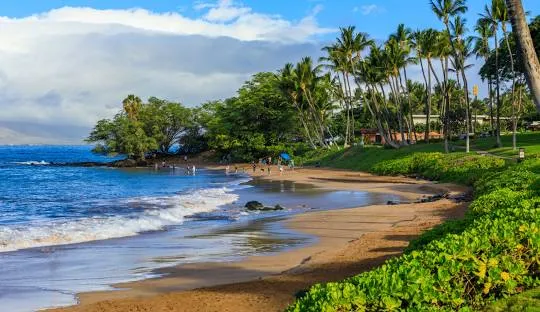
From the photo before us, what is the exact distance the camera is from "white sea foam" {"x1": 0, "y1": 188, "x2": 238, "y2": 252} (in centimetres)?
1612

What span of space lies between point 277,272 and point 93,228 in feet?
31.9

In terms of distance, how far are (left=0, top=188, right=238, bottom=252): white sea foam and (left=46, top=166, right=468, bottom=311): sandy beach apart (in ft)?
16.7

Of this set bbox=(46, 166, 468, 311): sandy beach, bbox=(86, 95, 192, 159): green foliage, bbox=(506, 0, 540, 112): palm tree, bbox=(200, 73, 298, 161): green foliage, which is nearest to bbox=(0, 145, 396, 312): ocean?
bbox=(46, 166, 468, 311): sandy beach

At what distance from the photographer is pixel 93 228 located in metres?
18.4

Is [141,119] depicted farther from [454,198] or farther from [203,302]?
[203,302]

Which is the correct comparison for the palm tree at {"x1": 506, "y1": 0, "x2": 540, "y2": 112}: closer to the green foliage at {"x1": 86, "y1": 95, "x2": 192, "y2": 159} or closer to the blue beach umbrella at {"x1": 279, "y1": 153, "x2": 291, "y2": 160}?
the blue beach umbrella at {"x1": 279, "y1": 153, "x2": 291, "y2": 160}

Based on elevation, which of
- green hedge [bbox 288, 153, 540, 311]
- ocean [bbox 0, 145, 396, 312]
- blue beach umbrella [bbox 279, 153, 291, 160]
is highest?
blue beach umbrella [bbox 279, 153, 291, 160]

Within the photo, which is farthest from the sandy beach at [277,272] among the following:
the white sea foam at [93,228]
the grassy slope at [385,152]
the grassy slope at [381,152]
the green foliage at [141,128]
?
the green foliage at [141,128]

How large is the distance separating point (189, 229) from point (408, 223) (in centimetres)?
700

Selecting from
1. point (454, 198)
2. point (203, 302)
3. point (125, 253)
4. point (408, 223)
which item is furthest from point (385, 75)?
point (203, 302)

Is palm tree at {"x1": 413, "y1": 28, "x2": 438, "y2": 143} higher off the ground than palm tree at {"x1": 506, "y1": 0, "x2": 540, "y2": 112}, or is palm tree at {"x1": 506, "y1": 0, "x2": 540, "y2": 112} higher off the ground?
palm tree at {"x1": 413, "y1": 28, "x2": 438, "y2": 143}

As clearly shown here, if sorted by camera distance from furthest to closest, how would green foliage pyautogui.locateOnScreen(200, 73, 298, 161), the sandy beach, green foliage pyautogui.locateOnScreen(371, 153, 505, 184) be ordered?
green foliage pyautogui.locateOnScreen(200, 73, 298, 161) < green foliage pyautogui.locateOnScreen(371, 153, 505, 184) < the sandy beach

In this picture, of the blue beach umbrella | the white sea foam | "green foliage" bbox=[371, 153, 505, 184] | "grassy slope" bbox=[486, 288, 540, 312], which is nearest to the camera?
"grassy slope" bbox=[486, 288, 540, 312]

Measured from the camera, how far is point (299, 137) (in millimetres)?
81875
